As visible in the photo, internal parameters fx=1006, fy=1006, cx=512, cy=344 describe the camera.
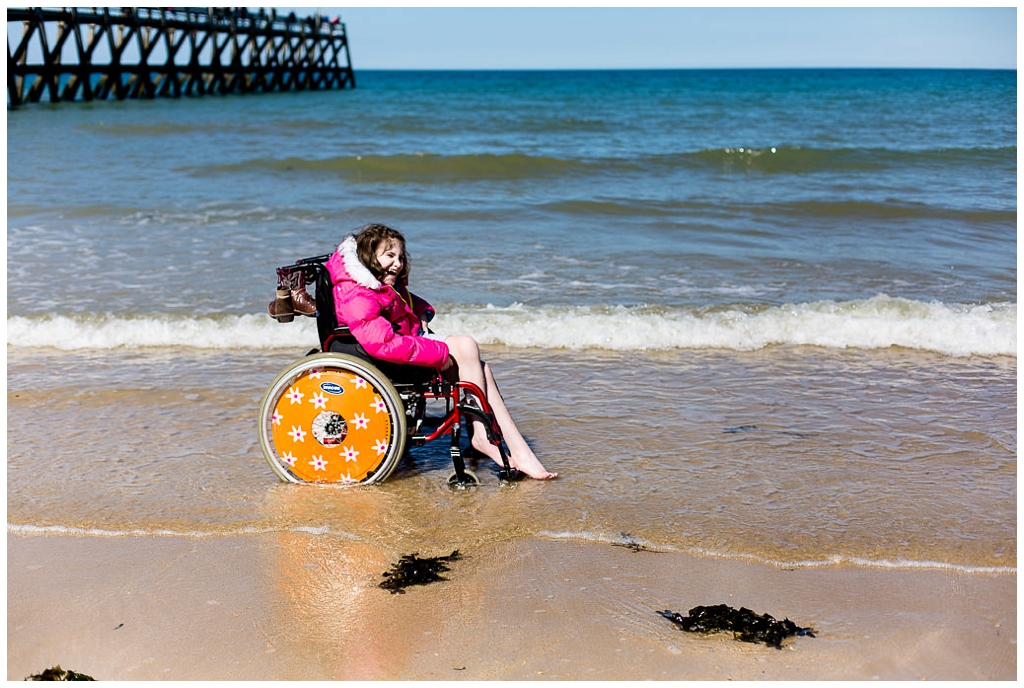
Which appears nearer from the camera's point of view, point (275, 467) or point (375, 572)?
point (375, 572)

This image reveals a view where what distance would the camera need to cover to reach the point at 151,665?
290 centimetres

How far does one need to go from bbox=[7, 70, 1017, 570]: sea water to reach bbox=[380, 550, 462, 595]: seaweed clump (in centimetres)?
18

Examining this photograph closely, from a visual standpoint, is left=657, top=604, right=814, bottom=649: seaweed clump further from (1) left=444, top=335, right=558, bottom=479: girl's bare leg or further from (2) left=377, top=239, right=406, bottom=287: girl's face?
(2) left=377, top=239, right=406, bottom=287: girl's face

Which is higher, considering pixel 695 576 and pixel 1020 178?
pixel 1020 178

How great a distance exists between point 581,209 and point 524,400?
23.6 feet

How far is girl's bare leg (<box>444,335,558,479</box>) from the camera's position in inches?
167

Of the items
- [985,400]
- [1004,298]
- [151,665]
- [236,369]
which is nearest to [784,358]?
[985,400]

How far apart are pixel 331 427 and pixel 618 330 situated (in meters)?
3.06

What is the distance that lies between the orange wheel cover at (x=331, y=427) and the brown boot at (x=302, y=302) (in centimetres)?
25

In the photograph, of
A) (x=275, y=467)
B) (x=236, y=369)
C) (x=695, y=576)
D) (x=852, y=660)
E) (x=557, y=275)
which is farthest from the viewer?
(x=557, y=275)

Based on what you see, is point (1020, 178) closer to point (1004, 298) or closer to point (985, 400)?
point (985, 400)

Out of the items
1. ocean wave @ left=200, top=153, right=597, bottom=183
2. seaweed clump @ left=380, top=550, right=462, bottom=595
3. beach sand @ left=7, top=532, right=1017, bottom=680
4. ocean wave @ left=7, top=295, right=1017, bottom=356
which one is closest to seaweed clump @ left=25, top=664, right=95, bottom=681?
beach sand @ left=7, top=532, right=1017, bottom=680

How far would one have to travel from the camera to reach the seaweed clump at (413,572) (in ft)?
11.1

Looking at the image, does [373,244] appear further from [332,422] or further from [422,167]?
[422,167]
